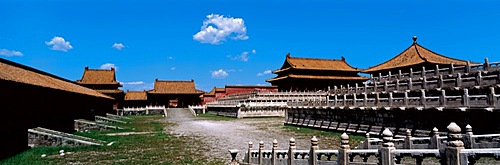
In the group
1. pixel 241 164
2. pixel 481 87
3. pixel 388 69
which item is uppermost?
pixel 388 69

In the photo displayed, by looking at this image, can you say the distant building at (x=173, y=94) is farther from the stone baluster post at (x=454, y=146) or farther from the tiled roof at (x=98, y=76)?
the stone baluster post at (x=454, y=146)

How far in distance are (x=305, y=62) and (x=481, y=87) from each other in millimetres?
42914

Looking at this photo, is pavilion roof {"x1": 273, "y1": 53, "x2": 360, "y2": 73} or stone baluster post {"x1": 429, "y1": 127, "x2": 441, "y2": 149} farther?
pavilion roof {"x1": 273, "y1": 53, "x2": 360, "y2": 73}

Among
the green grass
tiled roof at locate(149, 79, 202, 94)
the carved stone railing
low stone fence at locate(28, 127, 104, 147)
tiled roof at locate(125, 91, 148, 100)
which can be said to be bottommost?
the green grass

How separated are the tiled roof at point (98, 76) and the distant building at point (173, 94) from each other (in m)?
7.57

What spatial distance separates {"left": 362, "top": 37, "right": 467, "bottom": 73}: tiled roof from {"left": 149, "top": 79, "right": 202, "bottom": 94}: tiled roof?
40.3 meters

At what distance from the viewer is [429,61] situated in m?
34.7

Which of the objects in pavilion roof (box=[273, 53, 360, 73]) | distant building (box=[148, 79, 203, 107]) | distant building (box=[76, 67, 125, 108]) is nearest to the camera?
pavilion roof (box=[273, 53, 360, 73])

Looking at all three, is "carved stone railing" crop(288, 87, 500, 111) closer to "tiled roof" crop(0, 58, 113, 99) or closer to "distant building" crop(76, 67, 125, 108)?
"tiled roof" crop(0, 58, 113, 99)

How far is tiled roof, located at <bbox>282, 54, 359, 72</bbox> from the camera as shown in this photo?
196 feet

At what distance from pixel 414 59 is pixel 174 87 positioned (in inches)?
1889

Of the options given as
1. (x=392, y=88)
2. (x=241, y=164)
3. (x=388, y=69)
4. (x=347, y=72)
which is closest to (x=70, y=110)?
(x=241, y=164)

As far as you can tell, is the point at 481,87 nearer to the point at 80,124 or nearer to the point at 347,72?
the point at 80,124

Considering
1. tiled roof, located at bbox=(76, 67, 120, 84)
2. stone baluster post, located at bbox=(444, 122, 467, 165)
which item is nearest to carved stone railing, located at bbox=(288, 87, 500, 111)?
stone baluster post, located at bbox=(444, 122, 467, 165)
